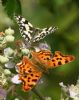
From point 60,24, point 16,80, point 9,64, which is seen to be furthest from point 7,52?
point 60,24

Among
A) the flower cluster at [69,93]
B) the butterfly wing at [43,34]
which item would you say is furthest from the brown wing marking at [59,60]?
the flower cluster at [69,93]

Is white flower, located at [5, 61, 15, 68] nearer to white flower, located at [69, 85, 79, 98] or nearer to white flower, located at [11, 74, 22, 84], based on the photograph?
white flower, located at [11, 74, 22, 84]

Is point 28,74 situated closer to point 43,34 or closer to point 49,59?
point 49,59

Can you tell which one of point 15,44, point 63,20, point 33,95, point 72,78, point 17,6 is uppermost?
point 63,20

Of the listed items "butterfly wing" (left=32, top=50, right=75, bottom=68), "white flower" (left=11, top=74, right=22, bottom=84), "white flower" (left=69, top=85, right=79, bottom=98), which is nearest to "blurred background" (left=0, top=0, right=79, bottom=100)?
"white flower" (left=69, top=85, right=79, bottom=98)

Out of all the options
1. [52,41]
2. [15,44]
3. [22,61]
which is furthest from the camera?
[52,41]

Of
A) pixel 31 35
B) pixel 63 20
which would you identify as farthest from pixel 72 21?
pixel 31 35

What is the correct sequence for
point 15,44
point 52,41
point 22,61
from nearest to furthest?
1. point 22,61
2. point 15,44
3. point 52,41

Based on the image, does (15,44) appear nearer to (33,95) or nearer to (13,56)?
(13,56)

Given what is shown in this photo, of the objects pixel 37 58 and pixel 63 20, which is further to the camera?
pixel 63 20
